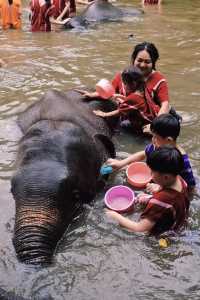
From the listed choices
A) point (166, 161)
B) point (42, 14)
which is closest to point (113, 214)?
point (166, 161)

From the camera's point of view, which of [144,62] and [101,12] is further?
[101,12]

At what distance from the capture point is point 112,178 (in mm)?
5645

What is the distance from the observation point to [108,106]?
6844 mm

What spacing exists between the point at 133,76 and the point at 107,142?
2.64 feet

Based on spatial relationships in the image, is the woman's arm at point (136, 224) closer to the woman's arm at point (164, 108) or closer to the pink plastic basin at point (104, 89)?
the woman's arm at point (164, 108)

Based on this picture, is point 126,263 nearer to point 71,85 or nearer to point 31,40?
point 71,85

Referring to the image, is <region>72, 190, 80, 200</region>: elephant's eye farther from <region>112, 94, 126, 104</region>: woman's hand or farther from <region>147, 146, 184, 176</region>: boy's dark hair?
<region>112, 94, 126, 104</region>: woman's hand

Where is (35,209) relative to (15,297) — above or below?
above

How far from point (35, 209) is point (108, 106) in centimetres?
294

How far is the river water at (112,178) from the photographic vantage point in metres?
3.96

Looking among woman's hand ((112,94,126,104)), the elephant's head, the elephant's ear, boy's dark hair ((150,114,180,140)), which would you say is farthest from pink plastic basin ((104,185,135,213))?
woman's hand ((112,94,126,104))

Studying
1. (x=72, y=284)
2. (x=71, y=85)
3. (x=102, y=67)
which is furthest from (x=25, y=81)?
(x=72, y=284)

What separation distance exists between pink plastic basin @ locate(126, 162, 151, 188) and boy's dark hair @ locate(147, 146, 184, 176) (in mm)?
1240

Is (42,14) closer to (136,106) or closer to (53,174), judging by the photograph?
(136,106)
